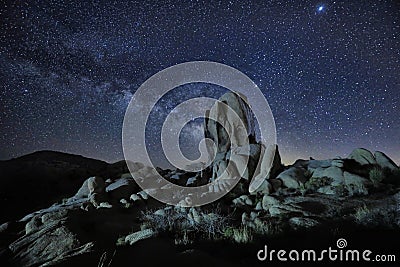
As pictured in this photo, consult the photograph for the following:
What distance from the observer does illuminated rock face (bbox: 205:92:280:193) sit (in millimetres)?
20781

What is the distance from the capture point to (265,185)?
17.9 metres

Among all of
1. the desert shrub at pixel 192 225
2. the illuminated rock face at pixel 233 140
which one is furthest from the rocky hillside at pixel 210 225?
the illuminated rock face at pixel 233 140

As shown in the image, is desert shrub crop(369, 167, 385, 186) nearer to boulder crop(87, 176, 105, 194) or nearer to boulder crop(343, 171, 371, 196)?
boulder crop(343, 171, 371, 196)

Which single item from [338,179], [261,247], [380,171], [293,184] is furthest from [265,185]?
[261,247]

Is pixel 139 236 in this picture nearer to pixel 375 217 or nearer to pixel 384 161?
pixel 375 217

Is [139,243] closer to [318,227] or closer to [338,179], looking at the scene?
[318,227]

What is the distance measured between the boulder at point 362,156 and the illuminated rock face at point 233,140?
702 cm

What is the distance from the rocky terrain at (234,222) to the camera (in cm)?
803

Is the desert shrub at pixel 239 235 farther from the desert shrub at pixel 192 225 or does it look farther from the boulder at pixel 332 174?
the boulder at pixel 332 174

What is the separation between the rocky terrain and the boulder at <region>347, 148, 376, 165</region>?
0.07m

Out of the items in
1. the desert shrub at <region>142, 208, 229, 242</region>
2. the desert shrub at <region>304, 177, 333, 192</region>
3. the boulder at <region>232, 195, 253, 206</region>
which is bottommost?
the desert shrub at <region>142, 208, 229, 242</region>

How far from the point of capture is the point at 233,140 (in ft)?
79.5

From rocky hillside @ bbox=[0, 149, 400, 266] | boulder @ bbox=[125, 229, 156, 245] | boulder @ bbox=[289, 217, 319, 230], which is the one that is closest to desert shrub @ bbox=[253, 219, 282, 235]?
rocky hillside @ bbox=[0, 149, 400, 266]

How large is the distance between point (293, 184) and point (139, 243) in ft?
43.2
